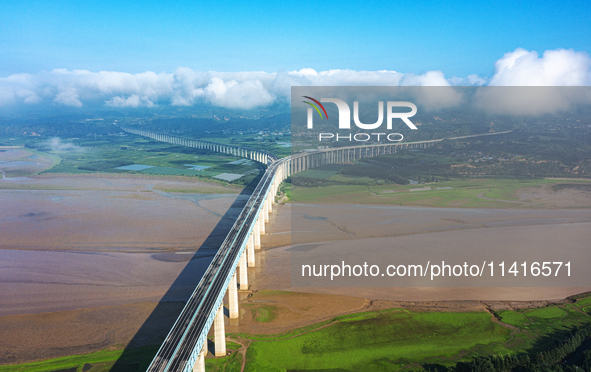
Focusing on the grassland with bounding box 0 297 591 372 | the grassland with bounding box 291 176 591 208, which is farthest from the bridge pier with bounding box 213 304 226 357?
the grassland with bounding box 291 176 591 208

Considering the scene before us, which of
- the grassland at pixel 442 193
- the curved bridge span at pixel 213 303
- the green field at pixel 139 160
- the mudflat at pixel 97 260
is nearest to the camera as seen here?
the curved bridge span at pixel 213 303

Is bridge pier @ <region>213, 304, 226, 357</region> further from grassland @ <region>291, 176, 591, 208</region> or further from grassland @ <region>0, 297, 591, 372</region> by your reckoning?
grassland @ <region>291, 176, 591, 208</region>

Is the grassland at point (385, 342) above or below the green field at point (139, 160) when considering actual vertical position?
below

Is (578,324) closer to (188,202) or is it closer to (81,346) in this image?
(81,346)

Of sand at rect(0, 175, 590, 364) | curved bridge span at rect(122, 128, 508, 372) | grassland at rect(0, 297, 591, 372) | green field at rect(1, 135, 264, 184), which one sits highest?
green field at rect(1, 135, 264, 184)

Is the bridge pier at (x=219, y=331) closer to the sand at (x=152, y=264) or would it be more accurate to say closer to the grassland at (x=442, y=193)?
the sand at (x=152, y=264)

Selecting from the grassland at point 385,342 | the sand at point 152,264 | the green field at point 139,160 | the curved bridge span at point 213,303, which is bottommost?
the grassland at point 385,342

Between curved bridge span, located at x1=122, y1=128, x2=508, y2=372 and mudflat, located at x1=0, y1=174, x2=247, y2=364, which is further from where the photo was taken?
mudflat, located at x1=0, y1=174, x2=247, y2=364

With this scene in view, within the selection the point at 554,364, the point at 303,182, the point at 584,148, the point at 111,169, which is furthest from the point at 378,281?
the point at 584,148

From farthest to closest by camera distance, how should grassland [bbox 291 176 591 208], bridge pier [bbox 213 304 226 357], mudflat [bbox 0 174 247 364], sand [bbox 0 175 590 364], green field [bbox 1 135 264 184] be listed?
green field [bbox 1 135 264 184] → grassland [bbox 291 176 591 208] → sand [bbox 0 175 590 364] → mudflat [bbox 0 174 247 364] → bridge pier [bbox 213 304 226 357]

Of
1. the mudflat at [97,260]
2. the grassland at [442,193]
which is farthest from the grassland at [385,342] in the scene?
the grassland at [442,193]
